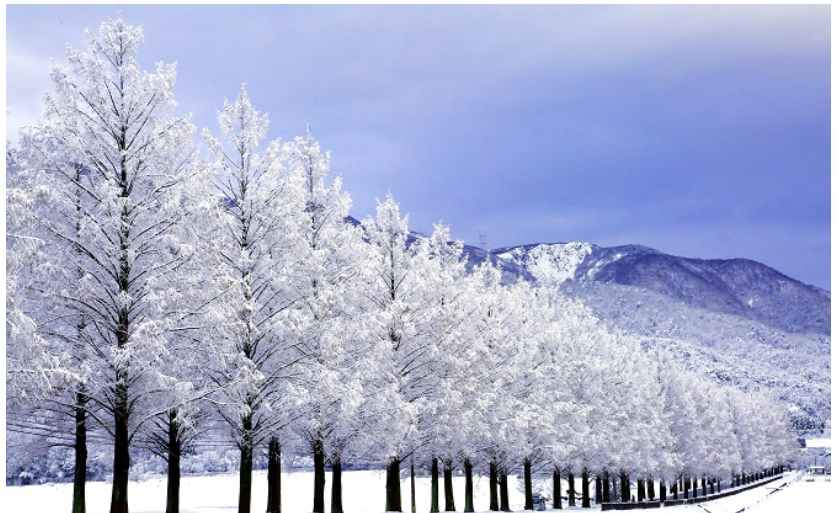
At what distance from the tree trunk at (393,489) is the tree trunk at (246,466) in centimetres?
820

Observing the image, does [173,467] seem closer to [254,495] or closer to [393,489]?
[393,489]

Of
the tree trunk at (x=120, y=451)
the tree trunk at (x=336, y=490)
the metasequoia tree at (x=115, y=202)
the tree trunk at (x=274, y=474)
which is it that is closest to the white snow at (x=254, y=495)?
the tree trunk at (x=336, y=490)

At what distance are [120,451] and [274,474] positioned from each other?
858 centimetres

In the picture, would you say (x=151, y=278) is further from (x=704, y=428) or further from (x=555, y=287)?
(x=704, y=428)

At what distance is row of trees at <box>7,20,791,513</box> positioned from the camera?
20656 mm

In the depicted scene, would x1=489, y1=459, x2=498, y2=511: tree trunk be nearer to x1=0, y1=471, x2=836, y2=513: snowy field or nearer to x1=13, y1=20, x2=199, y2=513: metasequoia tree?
x1=0, y1=471, x2=836, y2=513: snowy field

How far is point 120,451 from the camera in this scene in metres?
21.0

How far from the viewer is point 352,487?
98.8 meters

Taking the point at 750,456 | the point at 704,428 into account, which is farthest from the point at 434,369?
the point at 750,456

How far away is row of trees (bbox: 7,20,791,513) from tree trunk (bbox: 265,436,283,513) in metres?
0.09

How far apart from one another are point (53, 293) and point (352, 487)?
3221 inches

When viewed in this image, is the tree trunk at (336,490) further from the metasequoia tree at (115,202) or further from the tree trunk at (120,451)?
the tree trunk at (120,451)

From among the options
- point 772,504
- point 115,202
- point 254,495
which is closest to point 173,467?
point 115,202

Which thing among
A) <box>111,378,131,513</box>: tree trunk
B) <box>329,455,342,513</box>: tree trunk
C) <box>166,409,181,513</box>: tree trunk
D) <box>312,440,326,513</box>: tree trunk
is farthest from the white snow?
<box>111,378,131,513</box>: tree trunk
